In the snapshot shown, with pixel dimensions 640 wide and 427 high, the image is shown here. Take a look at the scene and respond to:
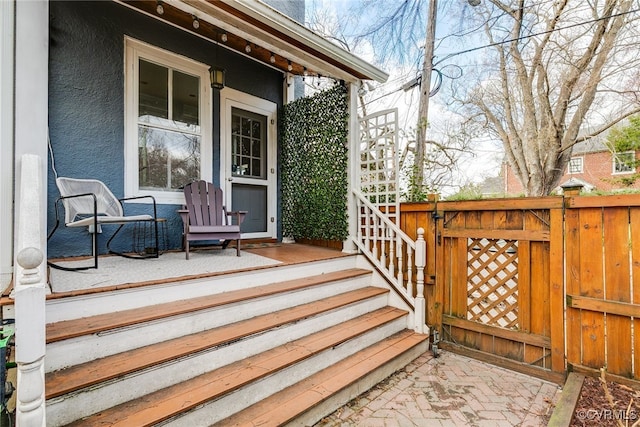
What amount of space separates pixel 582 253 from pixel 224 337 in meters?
2.77

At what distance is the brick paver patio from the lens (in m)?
2.03

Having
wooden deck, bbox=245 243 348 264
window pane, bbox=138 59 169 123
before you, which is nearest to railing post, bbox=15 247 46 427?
wooden deck, bbox=245 243 348 264

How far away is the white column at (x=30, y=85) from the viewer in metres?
1.71

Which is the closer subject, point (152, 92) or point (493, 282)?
point (493, 282)

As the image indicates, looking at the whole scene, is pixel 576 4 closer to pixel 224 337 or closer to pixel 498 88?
pixel 498 88

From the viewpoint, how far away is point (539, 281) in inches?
105

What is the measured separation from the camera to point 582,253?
2.45m

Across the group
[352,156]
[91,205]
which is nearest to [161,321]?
[91,205]

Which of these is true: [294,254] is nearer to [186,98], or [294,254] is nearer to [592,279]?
[186,98]

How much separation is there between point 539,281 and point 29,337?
3336 mm

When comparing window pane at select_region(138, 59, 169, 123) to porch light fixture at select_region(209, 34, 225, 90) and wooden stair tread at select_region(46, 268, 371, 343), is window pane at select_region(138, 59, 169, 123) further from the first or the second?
wooden stair tread at select_region(46, 268, 371, 343)

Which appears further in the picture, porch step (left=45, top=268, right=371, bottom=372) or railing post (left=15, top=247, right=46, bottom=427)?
porch step (left=45, top=268, right=371, bottom=372)

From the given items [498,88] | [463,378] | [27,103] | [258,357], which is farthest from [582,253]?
[498,88]

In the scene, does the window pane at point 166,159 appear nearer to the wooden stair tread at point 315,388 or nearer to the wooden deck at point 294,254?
the wooden deck at point 294,254
